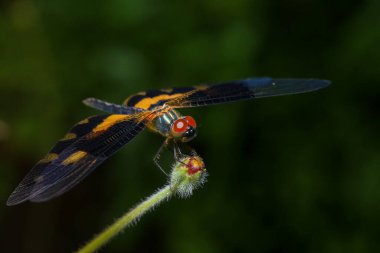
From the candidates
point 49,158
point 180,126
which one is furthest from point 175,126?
point 49,158

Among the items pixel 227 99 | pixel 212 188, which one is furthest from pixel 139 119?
pixel 212 188

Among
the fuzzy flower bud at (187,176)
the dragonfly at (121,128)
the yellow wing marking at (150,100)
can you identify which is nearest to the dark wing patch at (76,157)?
the dragonfly at (121,128)

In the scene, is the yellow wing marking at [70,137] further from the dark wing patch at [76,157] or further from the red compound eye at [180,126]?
the red compound eye at [180,126]

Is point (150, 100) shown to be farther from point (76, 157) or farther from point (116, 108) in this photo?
point (76, 157)

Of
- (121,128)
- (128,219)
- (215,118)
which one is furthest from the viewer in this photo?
(215,118)

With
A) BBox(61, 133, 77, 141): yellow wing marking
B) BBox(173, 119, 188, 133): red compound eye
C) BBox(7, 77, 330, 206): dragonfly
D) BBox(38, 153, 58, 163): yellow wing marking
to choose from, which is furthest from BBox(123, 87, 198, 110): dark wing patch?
BBox(38, 153, 58, 163): yellow wing marking

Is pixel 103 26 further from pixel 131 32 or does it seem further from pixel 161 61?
pixel 161 61

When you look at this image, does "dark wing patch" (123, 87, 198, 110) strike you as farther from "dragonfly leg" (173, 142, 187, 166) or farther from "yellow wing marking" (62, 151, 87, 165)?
"yellow wing marking" (62, 151, 87, 165)
